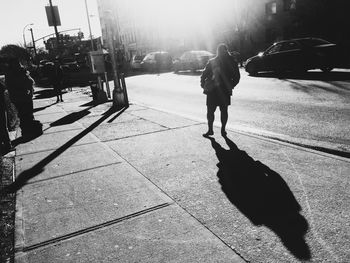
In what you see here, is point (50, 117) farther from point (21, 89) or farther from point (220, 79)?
point (220, 79)

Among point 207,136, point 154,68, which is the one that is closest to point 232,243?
point 207,136

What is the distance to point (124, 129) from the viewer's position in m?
7.75

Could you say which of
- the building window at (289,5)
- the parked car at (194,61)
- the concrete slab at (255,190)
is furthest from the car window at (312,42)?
the building window at (289,5)

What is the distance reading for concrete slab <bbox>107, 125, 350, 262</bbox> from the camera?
2.87 m

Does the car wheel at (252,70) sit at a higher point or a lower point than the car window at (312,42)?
lower

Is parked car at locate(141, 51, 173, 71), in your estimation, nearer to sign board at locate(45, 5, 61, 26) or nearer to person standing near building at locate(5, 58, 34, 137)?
sign board at locate(45, 5, 61, 26)

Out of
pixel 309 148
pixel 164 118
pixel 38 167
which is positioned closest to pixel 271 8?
pixel 164 118

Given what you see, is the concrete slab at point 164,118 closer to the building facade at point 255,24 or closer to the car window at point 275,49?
the building facade at point 255,24

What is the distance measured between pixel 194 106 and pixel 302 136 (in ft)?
15.5

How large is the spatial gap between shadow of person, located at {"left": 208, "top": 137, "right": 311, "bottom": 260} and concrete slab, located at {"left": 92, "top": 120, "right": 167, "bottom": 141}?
8.18 feet

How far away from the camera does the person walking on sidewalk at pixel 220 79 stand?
636 cm

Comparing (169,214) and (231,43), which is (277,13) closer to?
(231,43)

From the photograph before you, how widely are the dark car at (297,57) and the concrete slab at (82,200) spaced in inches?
521

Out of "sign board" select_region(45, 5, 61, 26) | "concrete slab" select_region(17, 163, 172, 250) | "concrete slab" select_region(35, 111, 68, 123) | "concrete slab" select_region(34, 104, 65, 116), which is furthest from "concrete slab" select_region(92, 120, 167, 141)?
"sign board" select_region(45, 5, 61, 26)
